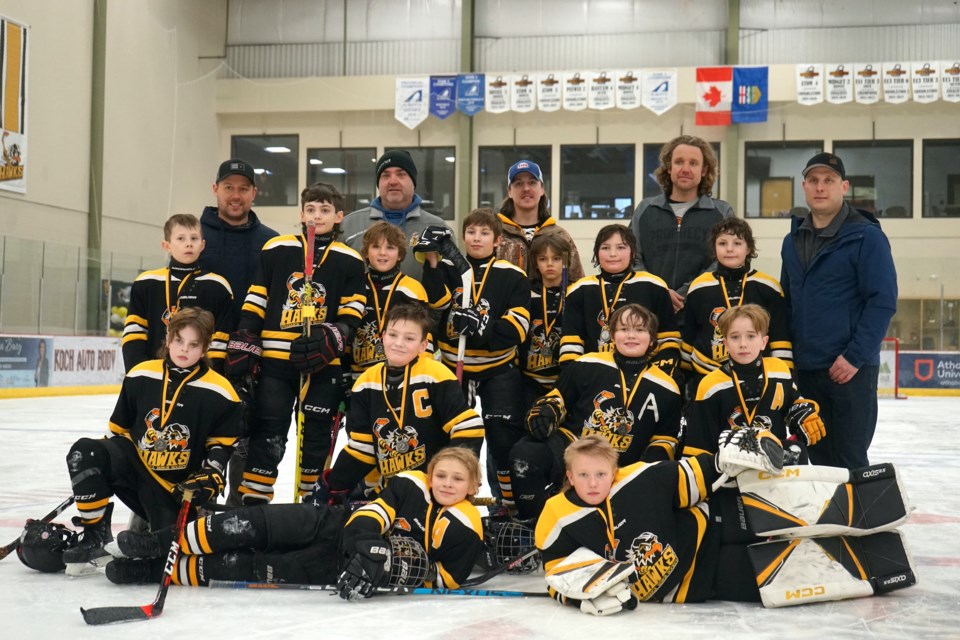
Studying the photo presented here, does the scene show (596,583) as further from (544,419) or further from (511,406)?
(511,406)

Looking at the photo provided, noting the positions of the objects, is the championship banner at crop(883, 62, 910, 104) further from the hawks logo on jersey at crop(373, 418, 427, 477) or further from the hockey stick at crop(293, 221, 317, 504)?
the hawks logo on jersey at crop(373, 418, 427, 477)

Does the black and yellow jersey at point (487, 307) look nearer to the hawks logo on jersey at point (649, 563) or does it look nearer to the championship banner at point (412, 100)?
the hawks logo on jersey at point (649, 563)

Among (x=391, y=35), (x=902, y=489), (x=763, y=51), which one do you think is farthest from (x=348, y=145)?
(x=902, y=489)

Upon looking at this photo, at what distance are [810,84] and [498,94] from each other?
5004mm

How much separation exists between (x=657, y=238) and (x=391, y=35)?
14699mm

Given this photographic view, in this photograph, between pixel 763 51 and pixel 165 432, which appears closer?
pixel 165 432

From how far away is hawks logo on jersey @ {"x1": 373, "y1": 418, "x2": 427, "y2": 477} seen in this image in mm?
3219

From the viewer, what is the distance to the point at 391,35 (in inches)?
694

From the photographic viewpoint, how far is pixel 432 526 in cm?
293

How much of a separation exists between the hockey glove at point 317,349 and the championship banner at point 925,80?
46.7 feet

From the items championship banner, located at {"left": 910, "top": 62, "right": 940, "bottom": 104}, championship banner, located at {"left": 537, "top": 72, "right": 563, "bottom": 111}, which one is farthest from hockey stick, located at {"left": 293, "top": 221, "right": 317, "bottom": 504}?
championship banner, located at {"left": 910, "top": 62, "right": 940, "bottom": 104}

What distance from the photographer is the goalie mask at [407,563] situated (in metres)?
2.81

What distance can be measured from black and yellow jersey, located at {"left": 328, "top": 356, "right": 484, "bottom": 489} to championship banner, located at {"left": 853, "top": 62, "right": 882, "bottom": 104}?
14029 mm

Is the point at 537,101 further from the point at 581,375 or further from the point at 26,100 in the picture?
the point at 581,375
